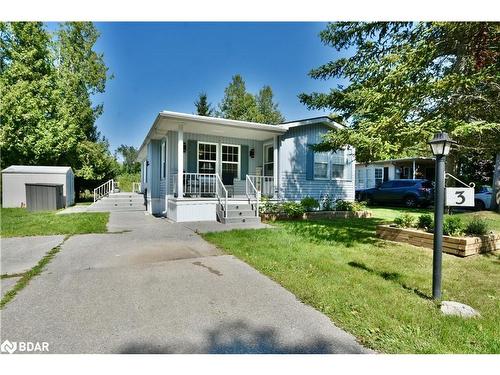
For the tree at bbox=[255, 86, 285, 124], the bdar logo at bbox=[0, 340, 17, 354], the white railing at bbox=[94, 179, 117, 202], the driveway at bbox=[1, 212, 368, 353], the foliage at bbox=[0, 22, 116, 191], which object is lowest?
the bdar logo at bbox=[0, 340, 17, 354]

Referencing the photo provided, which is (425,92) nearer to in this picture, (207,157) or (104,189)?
(207,157)

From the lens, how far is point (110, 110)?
77.9ft

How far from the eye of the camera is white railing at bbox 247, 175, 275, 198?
10969mm

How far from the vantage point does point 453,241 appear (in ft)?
17.0

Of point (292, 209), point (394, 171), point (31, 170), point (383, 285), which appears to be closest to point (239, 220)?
point (292, 209)

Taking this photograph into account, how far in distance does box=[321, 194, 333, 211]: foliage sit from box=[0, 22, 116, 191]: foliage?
1643cm

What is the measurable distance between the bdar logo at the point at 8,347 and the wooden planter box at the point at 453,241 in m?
6.36

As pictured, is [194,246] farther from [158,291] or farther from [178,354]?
[178,354]

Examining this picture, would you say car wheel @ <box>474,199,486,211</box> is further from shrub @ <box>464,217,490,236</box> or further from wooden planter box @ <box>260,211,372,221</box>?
shrub @ <box>464,217,490,236</box>

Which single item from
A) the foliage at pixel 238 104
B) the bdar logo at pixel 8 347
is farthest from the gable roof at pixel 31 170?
the foliage at pixel 238 104

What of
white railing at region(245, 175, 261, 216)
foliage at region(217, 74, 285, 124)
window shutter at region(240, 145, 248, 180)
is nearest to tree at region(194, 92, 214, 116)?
foliage at region(217, 74, 285, 124)
